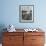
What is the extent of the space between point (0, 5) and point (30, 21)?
111 cm

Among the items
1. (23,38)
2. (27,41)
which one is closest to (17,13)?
(23,38)

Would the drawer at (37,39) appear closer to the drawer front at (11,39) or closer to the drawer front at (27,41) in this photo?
the drawer front at (27,41)

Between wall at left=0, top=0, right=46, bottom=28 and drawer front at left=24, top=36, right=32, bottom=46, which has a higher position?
wall at left=0, top=0, right=46, bottom=28

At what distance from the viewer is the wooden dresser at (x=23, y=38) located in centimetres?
356

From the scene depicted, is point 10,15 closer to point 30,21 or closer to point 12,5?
point 12,5

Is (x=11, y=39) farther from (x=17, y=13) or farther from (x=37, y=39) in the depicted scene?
(x=17, y=13)

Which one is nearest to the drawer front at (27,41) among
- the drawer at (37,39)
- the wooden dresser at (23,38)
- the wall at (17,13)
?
the wooden dresser at (23,38)

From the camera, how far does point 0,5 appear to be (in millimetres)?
4016

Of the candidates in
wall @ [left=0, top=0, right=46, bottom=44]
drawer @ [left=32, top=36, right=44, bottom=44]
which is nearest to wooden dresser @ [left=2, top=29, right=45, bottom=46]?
drawer @ [left=32, top=36, right=44, bottom=44]

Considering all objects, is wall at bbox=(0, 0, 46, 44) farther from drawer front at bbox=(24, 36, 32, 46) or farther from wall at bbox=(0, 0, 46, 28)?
drawer front at bbox=(24, 36, 32, 46)

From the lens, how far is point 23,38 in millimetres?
3568

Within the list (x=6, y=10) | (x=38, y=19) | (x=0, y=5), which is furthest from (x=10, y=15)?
(x=38, y=19)

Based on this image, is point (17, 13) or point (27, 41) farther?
point (17, 13)

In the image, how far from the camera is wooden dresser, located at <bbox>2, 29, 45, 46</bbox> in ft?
11.7
